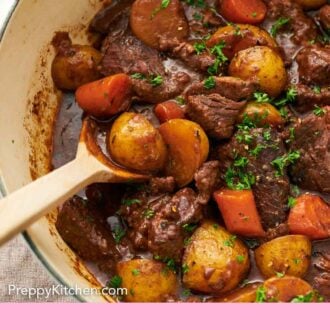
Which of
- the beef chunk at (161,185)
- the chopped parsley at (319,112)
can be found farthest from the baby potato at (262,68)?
the beef chunk at (161,185)

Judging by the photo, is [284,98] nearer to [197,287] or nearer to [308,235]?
[308,235]

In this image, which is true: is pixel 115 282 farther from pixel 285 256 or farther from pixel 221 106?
pixel 221 106

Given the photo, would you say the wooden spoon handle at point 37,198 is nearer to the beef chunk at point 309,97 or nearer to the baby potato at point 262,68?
the baby potato at point 262,68

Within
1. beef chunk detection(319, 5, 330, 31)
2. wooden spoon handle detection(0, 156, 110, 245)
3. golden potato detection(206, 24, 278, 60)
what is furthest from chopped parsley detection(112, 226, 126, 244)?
beef chunk detection(319, 5, 330, 31)

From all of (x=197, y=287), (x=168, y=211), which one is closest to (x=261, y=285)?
(x=197, y=287)

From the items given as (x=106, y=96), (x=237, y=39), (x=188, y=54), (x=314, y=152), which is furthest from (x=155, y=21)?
(x=314, y=152)
